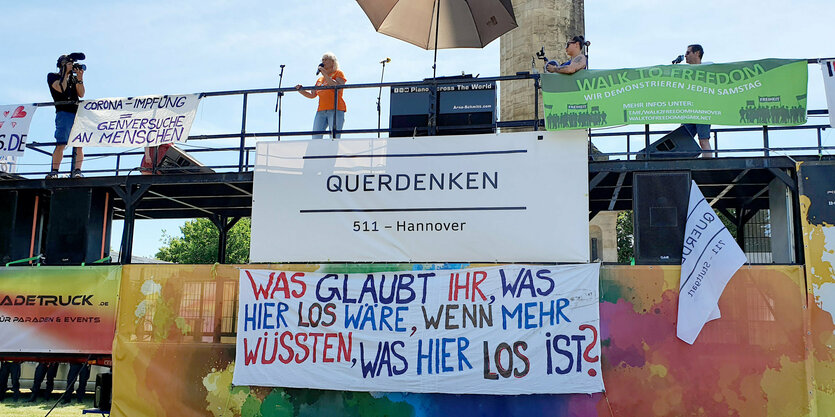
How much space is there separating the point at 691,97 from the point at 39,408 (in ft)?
36.9

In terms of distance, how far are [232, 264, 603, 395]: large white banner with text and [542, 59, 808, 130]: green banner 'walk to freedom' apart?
2033 millimetres

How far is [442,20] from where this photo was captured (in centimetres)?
1080

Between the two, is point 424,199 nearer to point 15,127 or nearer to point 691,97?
point 691,97

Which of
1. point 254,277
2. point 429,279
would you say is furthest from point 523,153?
point 254,277

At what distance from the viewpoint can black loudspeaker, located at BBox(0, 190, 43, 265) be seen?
10906mm

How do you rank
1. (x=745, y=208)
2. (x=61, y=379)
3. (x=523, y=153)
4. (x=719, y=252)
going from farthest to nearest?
(x=61, y=379)
(x=745, y=208)
(x=523, y=153)
(x=719, y=252)

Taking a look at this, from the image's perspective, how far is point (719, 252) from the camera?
8586 millimetres

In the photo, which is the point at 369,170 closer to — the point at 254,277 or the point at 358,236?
the point at 358,236

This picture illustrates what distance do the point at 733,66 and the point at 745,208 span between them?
3.83 metres

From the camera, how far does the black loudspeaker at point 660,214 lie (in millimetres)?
8906

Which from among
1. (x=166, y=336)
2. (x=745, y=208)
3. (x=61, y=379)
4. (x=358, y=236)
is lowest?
(x=61, y=379)

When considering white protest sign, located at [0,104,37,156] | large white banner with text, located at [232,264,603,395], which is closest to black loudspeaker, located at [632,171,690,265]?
large white banner with text, located at [232,264,603,395]

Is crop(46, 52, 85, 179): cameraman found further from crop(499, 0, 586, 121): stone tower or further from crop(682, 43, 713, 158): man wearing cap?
crop(499, 0, 586, 121): stone tower

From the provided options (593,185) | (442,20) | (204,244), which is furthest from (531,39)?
(204,244)
